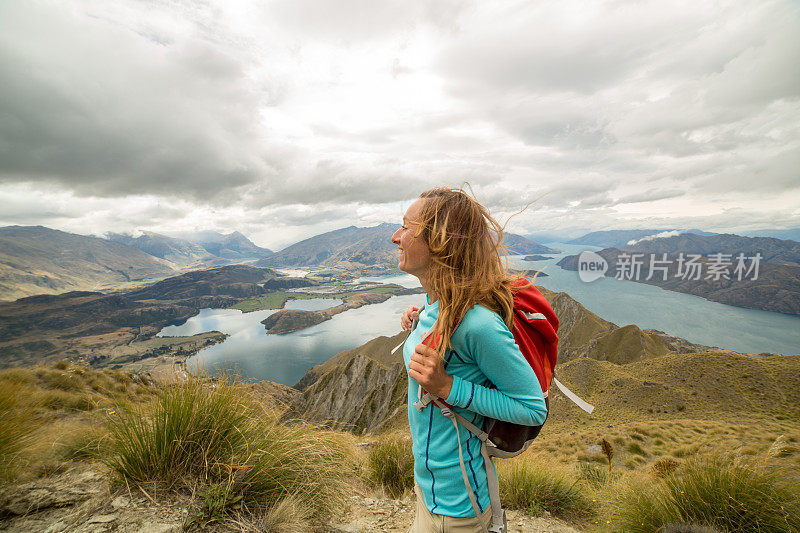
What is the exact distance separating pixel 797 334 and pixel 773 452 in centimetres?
20431

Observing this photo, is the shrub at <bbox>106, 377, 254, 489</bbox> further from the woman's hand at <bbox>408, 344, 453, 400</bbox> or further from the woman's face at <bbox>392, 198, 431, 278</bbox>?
the woman's face at <bbox>392, 198, 431, 278</bbox>

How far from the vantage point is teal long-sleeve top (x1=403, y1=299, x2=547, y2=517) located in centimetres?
125

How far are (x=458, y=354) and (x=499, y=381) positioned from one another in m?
0.21

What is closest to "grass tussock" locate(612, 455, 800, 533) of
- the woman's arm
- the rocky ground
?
the woman's arm

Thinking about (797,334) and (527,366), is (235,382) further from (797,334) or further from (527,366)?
(797,334)

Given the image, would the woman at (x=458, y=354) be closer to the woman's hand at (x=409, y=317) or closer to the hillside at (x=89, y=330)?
the woman's hand at (x=409, y=317)

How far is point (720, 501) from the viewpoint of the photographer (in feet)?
9.37

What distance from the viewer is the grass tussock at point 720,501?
271 centimetres

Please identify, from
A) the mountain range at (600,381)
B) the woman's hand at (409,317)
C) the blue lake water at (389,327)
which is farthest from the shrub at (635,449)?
the blue lake water at (389,327)

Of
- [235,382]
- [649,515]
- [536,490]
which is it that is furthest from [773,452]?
[235,382]

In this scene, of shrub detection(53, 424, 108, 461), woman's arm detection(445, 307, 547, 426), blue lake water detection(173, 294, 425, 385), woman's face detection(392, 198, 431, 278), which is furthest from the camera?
blue lake water detection(173, 294, 425, 385)

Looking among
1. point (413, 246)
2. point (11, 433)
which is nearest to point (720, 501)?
point (413, 246)

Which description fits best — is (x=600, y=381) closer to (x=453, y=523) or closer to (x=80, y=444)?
(x=453, y=523)

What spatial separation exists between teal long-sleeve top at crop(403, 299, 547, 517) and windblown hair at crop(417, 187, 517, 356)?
8cm
